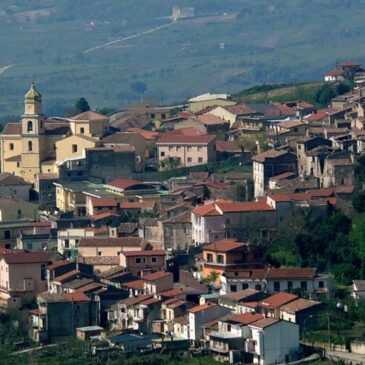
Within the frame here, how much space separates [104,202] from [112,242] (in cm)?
404

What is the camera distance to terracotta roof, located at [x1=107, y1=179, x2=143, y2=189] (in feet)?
164

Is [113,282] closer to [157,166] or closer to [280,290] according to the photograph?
[280,290]

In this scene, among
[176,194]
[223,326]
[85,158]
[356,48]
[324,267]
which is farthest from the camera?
[356,48]

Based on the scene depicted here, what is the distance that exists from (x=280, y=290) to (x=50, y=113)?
141 feet

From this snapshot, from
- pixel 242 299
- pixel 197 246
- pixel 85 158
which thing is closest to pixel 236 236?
pixel 197 246

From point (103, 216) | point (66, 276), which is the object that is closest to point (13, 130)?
point (103, 216)

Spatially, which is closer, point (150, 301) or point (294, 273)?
point (150, 301)

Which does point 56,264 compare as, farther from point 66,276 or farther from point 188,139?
point 188,139

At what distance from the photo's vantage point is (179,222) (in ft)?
148

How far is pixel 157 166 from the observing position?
175 ft

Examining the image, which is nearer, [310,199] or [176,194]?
[310,199]

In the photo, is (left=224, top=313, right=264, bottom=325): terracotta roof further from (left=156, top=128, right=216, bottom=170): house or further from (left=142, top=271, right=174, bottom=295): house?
(left=156, top=128, right=216, bottom=170): house

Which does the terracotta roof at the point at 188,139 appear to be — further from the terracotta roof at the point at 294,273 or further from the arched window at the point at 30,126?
the terracotta roof at the point at 294,273

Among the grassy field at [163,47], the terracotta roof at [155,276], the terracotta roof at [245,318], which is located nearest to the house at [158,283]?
the terracotta roof at [155,276]
